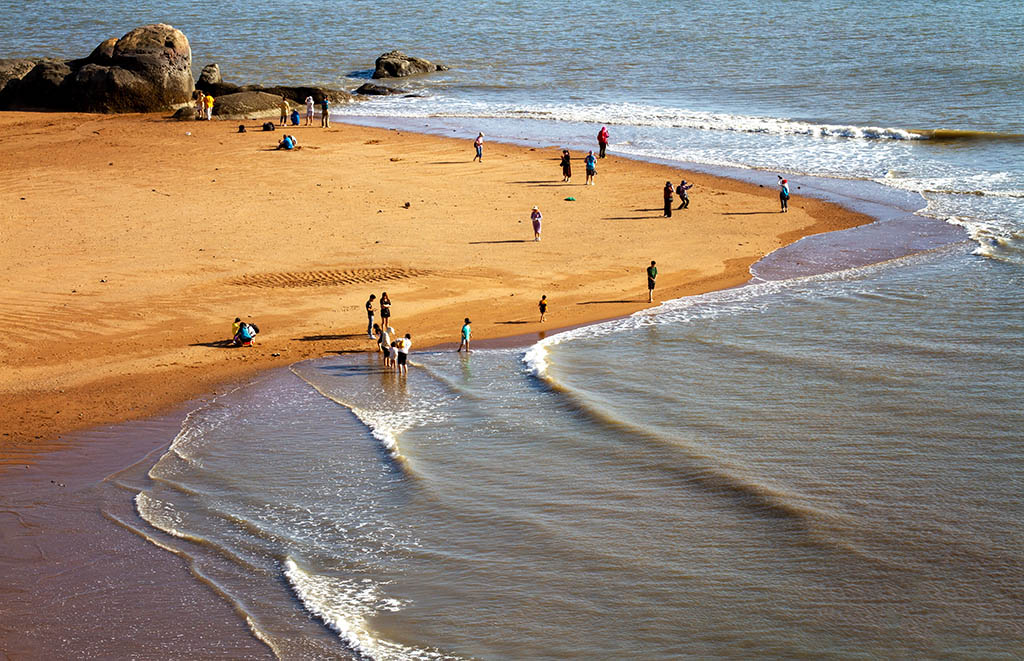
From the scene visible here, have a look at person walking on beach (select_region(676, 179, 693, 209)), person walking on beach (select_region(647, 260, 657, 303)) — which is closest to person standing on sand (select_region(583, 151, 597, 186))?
person walking on beach (select_region(676, 179, 693, 209))

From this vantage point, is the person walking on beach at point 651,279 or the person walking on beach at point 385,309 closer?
the person walking on beach at point 385,309

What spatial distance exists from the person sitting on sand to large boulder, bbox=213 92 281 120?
28013mm

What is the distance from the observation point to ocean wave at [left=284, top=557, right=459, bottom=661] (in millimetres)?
11883

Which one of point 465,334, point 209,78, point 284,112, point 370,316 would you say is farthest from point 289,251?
point 209,78

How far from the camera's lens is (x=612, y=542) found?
1405 cm

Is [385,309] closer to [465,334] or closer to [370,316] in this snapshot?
[370,316]

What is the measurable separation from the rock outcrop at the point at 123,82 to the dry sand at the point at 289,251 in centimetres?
766

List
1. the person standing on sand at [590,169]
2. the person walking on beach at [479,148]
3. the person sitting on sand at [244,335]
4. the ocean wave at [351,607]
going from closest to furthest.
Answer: the ocean wave at [351,607] → the person sitting on sand at [244,335] → the person standing on sand at [590,169] → the person walking on beach at [479,148]

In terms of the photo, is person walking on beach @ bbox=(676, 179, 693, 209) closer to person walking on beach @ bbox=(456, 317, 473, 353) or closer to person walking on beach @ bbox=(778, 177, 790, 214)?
person walking on beach @ bbox=(778, 177, 790, 214)

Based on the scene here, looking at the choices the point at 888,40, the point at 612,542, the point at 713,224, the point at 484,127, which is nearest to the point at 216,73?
the point at 484,127

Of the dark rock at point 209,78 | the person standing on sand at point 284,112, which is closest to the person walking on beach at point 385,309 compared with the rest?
the person standing on sand at point 284,112

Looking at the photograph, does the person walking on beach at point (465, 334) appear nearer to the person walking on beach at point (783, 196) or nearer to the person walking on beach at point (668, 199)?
the person walking on beach at point (668, 199)

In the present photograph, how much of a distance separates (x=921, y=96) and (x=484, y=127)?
21653mm

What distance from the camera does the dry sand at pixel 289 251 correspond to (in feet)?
69.8
